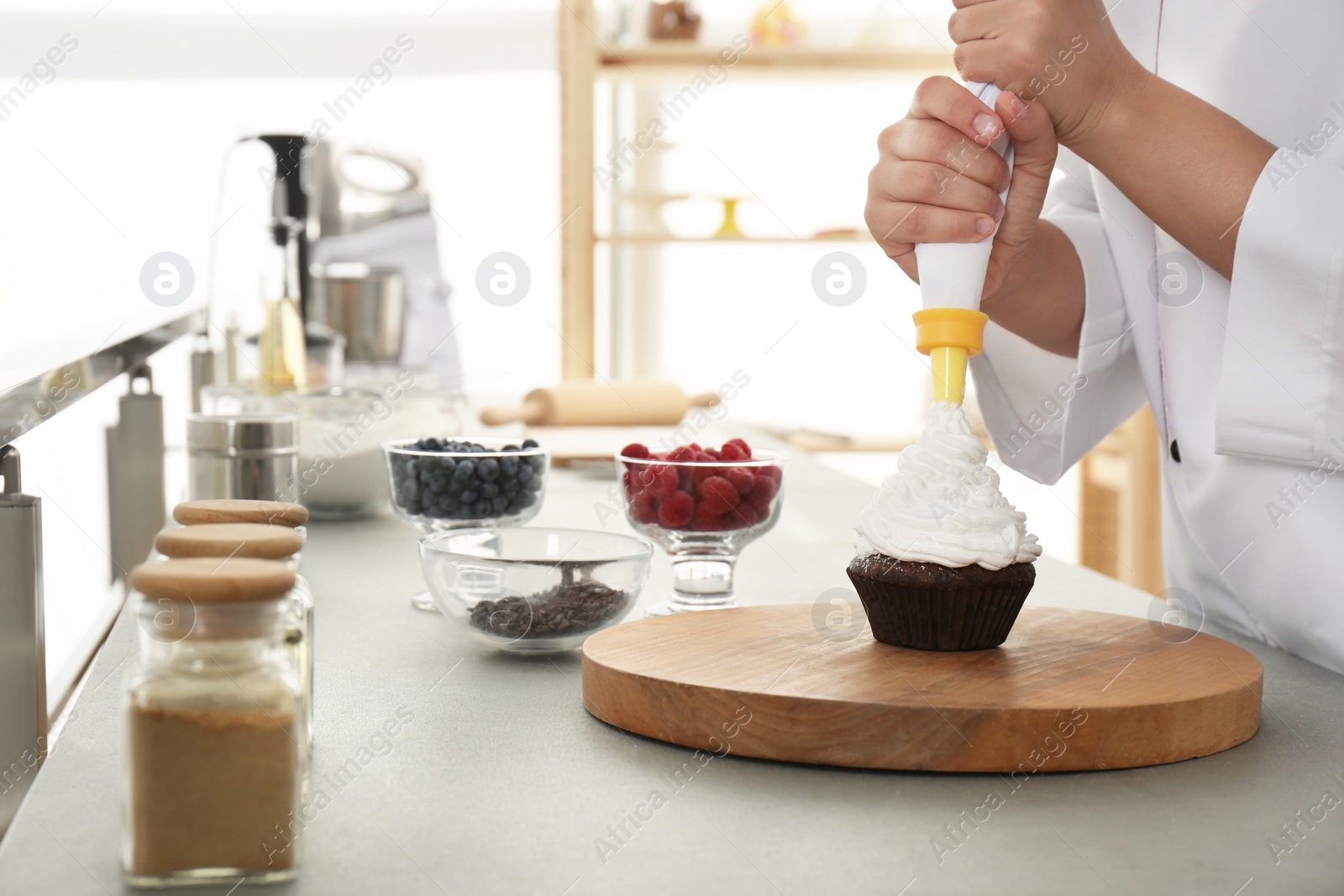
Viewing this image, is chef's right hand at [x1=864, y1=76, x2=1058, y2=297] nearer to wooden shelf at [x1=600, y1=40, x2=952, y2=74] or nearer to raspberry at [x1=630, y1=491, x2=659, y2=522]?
raspberry at [x1=630, y1=491, x2=659, y2=522]

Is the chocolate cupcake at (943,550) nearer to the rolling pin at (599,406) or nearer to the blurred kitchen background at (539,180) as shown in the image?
the rolling pin at (599,406)

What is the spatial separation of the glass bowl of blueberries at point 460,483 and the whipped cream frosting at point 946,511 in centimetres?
35

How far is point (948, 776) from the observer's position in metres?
0.60

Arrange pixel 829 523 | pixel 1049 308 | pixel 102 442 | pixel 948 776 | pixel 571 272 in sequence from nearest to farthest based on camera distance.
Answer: pixel 948 776
pixel 1049 308
pixel 829 523
pixel 102 442
pixel 571 272

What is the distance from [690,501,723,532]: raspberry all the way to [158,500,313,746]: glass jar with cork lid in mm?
381

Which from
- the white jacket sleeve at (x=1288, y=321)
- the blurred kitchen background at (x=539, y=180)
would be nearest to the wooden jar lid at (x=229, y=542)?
the white jacket sleeve at (x=1288, y=321)

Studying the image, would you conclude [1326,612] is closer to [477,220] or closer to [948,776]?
[948,776]

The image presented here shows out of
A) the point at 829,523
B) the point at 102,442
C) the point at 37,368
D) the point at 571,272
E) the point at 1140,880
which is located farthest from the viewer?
the point at 571,272

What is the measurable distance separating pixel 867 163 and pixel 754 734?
131 inches

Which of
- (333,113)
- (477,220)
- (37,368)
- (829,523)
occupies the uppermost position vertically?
(333,113)

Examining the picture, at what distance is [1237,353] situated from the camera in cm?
83

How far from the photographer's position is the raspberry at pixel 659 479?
3.03ft

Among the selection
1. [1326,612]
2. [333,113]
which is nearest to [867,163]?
[333,113]

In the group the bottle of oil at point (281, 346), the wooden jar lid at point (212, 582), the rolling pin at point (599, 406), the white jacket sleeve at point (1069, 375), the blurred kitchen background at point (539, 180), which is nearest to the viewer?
the wooden jar lid at point (212, 582)
